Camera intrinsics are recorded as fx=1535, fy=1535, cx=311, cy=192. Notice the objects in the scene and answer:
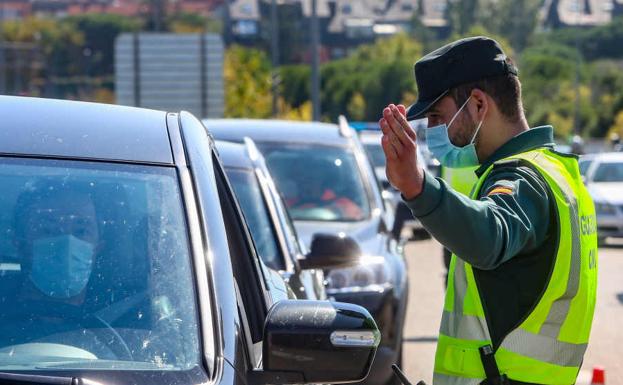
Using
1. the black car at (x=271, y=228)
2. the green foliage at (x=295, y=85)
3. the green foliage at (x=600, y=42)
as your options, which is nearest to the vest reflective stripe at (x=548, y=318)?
the black car at (x=271, y=228)

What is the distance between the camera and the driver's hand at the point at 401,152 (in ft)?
10.6

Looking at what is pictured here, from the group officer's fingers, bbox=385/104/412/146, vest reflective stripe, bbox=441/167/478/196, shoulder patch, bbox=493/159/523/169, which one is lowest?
vest reflective stripe, bbox=441/167/478/196

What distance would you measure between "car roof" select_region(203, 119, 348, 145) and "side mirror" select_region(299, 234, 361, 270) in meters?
3.75

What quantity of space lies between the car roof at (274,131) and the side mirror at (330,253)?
375cm

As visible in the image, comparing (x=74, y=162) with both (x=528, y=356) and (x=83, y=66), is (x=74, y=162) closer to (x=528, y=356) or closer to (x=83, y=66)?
(x=528, y=356)

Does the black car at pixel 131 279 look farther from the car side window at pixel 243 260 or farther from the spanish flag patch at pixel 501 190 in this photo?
the spanish flag patch at pixel 501 190

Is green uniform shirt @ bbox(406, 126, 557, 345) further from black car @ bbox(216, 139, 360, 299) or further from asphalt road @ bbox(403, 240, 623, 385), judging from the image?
asphalt road @ bbox(403, 240, 623, 385)

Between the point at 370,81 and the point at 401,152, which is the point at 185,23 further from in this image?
the point at 401,152

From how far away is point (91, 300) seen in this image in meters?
3.41

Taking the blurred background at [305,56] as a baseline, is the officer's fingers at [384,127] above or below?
above

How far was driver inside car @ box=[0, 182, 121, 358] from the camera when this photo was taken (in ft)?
11.1

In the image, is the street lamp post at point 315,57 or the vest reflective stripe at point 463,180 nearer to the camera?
the vest reflective stripe at point 463,180

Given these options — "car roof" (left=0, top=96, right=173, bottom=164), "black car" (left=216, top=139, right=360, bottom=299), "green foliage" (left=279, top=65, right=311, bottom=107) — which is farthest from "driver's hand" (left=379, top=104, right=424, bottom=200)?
"green foliage" (left=279, top=65, right=311, bottom=107)

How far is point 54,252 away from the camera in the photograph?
358cm
